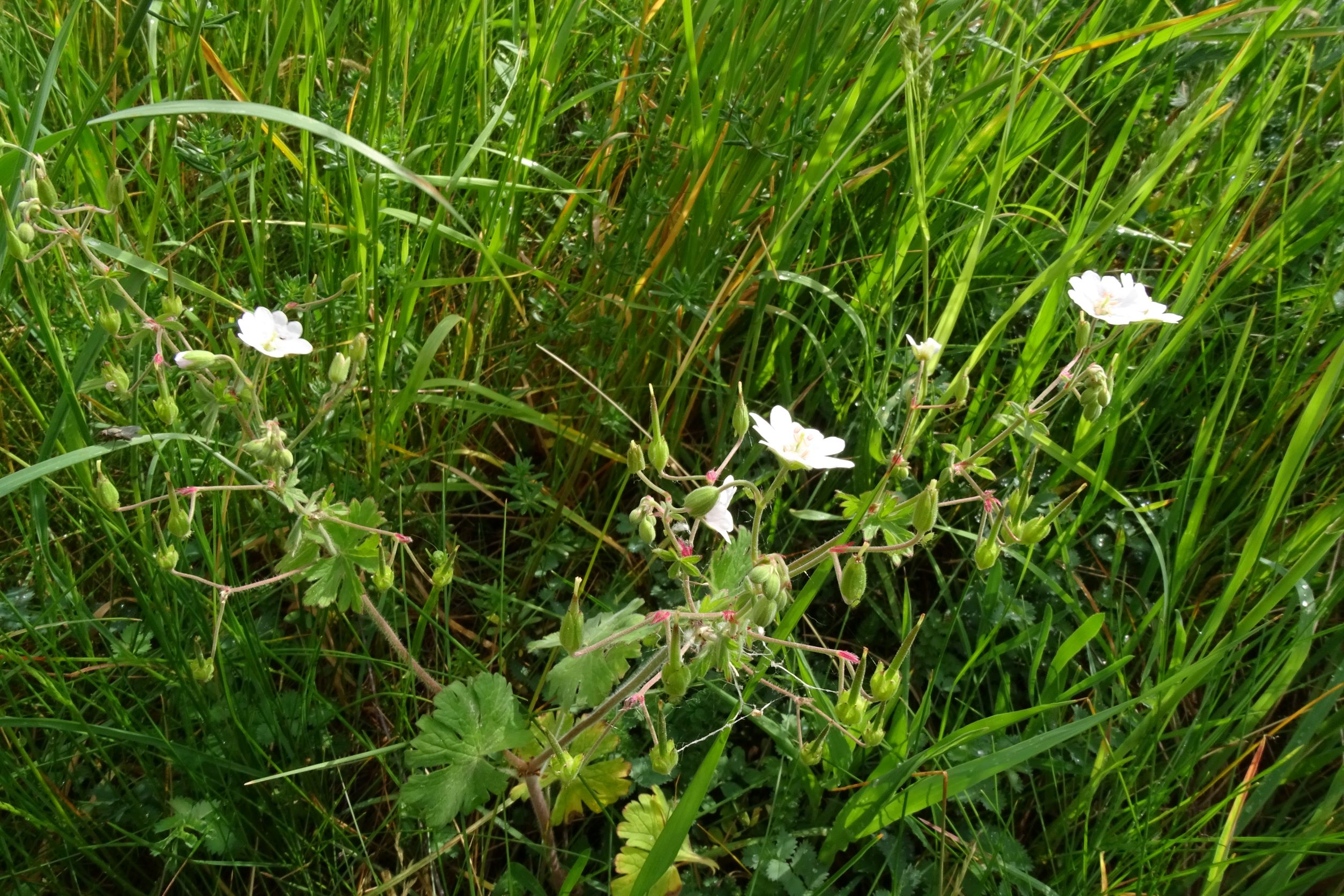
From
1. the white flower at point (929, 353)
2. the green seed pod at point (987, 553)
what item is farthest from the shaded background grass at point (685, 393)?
the green seed pod at point (987, 553)

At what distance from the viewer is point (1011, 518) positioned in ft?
4.27

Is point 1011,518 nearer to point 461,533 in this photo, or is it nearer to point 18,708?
point 461,533

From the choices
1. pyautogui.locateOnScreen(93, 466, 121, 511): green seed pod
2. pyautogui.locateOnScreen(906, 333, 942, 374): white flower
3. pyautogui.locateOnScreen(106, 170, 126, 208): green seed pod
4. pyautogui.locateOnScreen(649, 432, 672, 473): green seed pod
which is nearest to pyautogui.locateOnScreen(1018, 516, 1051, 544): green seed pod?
pyautogui.locateOnScreen(906, 333, 942, 374): white flower

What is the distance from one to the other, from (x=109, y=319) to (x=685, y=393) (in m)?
1.04

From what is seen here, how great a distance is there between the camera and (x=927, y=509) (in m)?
1.16

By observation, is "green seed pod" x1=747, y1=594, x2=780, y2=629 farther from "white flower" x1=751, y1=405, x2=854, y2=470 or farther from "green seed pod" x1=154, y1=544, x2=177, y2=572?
"green seed pod" x1=154, y1=544, x2=177, y2=572

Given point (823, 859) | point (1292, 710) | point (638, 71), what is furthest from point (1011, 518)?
point (638, 71)

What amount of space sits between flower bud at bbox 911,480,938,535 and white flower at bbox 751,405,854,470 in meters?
0.11

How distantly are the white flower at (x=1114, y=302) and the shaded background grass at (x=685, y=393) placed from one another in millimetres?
202

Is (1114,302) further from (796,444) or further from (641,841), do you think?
(641,841)

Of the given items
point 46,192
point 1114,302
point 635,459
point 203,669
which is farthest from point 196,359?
point 1114,302

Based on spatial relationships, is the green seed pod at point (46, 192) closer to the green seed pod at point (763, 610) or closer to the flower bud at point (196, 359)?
the flower bud at point (196, 359)

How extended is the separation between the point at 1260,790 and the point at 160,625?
1.88 meters

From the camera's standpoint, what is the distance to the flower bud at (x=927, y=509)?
1156 mm
